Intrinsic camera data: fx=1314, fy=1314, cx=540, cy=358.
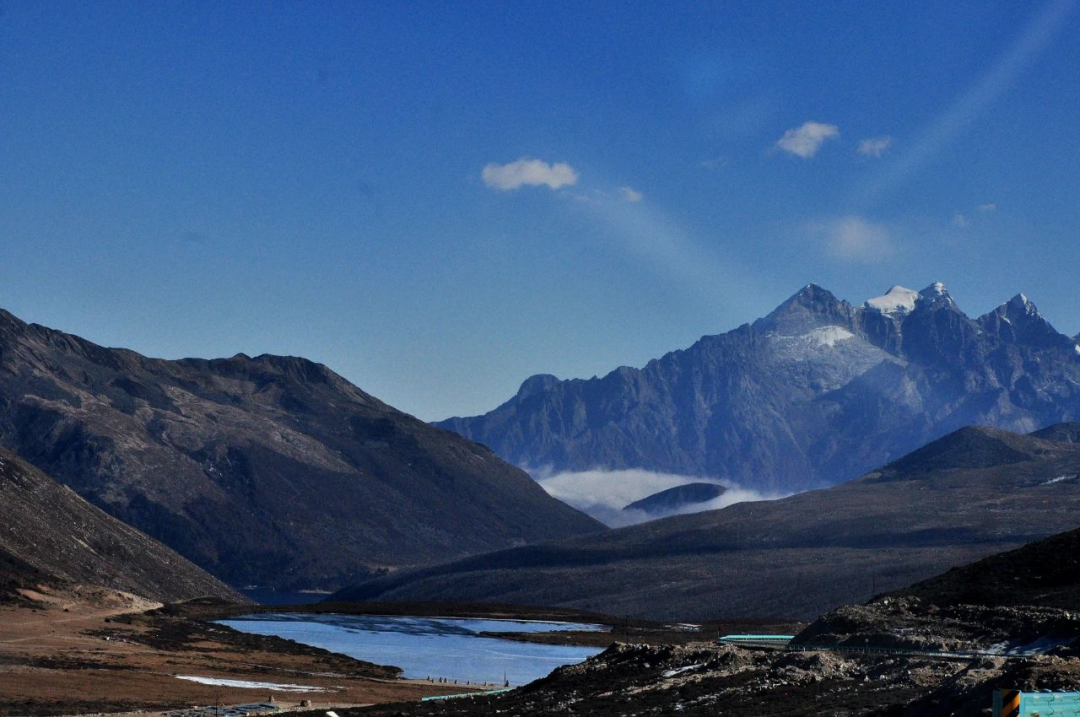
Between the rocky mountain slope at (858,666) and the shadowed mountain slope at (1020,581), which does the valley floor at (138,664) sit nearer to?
the rocky mountain slope at (858,666)

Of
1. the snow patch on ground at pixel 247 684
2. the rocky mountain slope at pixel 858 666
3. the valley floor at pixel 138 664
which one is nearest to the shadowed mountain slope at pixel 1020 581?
the rocky mountain slope at pixel 858 666

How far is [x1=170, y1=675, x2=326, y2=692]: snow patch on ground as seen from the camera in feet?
338

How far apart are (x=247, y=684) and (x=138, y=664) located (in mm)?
14336

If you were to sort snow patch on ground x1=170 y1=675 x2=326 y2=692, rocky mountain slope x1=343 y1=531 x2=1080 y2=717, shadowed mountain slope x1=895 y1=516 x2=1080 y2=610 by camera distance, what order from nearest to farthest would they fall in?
rocky mountain slope x1=343 y1=531 x2=1080 y2=717
shadowed mountain slope x1=895 y1=516 x2=1080 y2=610
snow patch on ground x1=170 y1=675 x2=326 y2=692

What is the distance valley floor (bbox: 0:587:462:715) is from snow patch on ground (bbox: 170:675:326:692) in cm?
107

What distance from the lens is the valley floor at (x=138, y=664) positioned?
89750 mm

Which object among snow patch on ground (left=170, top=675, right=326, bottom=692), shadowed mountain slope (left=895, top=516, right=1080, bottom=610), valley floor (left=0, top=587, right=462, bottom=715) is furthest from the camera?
snow patch on ground (left=170, top=675, right=326, bottom=692)

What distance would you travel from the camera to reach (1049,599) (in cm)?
6053

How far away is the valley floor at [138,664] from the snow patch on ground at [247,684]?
1.07 metres

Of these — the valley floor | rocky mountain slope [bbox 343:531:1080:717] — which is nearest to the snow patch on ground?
the valley floor

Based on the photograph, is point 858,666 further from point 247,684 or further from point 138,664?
point 138,664

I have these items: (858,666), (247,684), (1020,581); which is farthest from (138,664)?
(858,666)

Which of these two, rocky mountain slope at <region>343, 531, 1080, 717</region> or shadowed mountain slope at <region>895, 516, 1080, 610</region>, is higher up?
shadowed mountain slope at <region>895, 516, 1080, 610</region>

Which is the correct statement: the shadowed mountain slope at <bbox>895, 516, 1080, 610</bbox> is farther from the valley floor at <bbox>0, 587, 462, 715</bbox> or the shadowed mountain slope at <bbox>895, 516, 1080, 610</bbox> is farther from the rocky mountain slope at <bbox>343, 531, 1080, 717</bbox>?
the valley floor at <bbox>0, 587, 462, 715</bbox>
